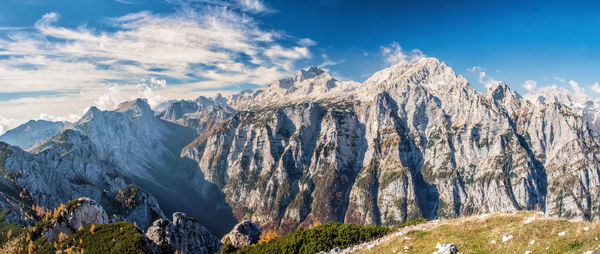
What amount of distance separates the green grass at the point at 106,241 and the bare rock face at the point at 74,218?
14.0m

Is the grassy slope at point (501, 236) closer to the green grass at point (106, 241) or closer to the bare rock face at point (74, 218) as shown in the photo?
the green grass at point (106, 241)

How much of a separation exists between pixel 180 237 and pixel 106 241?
32776 millimetres

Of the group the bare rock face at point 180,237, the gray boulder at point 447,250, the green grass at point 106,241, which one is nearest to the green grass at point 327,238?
the gray boulder at point 447,250

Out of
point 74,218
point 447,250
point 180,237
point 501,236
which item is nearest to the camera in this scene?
point 447,250

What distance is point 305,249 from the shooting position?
4428 centimetres

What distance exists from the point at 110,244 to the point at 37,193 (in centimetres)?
18144

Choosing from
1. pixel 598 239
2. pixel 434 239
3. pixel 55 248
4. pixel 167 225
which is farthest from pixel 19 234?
pixel 598 239

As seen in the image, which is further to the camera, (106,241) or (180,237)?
(180,237)

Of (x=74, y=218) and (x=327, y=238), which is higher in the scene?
(x=327, y=238)

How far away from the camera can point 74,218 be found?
9700 cm

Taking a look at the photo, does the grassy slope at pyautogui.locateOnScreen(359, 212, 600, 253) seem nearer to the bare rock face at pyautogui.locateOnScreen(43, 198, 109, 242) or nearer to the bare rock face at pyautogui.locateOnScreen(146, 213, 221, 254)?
the bare rock face at pyautogui.locateOnScreen(146, 213, 221, 254)

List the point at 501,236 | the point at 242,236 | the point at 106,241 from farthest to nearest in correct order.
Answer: the point at 242,236 < the point at 106,241 < the point at 501,236

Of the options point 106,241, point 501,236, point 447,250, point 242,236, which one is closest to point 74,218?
point 106,241

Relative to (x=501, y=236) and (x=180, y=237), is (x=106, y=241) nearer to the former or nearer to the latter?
(x=180, y=237)
